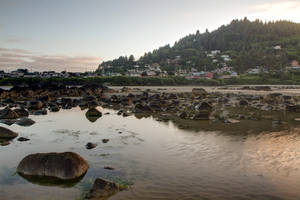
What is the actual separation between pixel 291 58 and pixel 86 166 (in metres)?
178

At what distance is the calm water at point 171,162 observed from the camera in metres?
7.77

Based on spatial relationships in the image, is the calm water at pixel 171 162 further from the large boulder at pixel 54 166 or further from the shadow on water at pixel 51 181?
the large boulder at pixel 54 166

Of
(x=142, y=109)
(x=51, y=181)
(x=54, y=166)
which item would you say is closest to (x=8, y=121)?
(x=142, y=109)

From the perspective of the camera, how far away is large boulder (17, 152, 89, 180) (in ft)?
28.9

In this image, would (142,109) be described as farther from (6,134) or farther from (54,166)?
(54,166)

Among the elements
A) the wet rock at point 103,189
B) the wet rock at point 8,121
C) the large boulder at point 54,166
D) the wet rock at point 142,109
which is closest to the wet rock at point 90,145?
the large boulder at point 54,166

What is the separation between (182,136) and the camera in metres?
15.1

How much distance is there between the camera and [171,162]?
10.5m

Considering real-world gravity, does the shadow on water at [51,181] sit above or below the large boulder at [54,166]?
below

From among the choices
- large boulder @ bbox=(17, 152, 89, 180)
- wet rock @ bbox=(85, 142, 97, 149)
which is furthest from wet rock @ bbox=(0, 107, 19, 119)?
large boulder @ bbox=(17, 152, 89, 180)

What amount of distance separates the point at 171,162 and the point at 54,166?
4393mm

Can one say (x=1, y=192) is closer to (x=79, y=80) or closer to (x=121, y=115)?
(x=121, y=115)

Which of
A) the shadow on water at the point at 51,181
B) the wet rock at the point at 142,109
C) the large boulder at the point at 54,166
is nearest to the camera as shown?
the shadow on water at the point at 51,181

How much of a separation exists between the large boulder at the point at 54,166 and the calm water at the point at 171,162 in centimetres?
38
